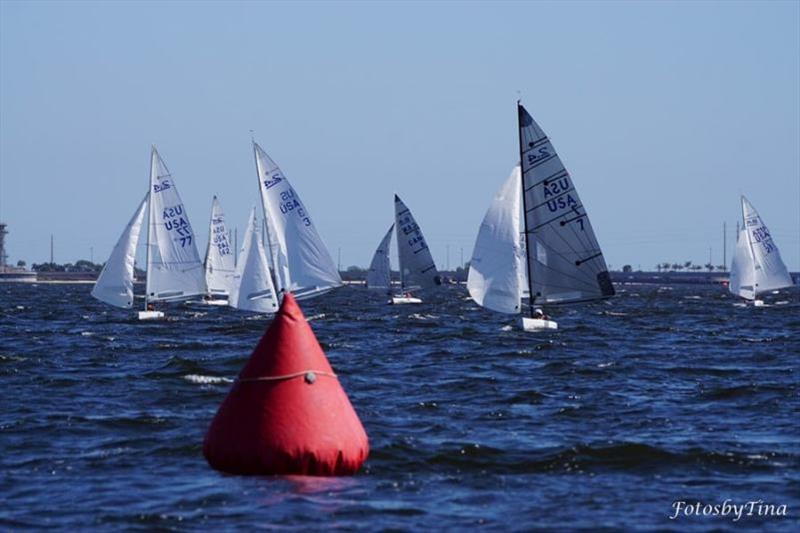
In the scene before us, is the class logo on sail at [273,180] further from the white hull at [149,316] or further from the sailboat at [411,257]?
the sailboat at [411,257]

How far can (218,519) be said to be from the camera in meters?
15.1

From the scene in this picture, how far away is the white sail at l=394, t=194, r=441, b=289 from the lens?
95006mm

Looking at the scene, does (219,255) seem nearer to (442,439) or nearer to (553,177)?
(553,177)

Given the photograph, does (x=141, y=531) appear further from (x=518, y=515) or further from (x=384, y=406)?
(x=384, y=406)

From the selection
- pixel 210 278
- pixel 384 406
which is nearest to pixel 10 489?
pixel 384 406

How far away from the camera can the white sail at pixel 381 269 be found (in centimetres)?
11625

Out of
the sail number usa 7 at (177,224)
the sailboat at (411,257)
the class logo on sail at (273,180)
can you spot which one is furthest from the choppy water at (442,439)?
the sailboat at (411,257)

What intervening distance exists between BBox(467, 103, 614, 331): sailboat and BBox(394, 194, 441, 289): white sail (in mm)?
44978

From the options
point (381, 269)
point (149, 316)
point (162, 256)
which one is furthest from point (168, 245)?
point (381, 269)

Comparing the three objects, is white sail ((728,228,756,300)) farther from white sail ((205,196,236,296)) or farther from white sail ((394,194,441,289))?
white sail ((205,196,236,296))

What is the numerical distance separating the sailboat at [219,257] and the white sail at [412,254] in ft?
35.3

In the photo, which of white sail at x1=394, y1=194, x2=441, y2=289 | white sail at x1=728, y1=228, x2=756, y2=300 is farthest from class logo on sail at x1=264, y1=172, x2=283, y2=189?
white sail at x1=728, y1=228, x2=756, y2=300

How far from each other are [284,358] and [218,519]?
241 centimetres

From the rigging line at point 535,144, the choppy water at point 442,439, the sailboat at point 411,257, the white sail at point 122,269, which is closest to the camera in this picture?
the choppy water at point 442,439
